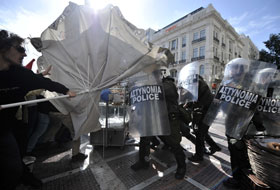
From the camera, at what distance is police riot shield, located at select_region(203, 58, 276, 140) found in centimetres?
186

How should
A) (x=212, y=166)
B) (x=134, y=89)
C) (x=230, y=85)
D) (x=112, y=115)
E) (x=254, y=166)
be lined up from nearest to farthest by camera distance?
(x=254, y=166), (x=230, y=85), (x=134, y=89), (x=212, y=166), (x=112, y=115)

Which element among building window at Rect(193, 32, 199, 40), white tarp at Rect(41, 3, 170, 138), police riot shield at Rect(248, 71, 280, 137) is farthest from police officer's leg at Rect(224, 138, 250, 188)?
building window at Rect(193, 32, 199, 40)

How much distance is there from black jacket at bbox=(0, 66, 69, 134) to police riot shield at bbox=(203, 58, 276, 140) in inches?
99.7

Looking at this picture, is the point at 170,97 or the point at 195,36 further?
the point at 195,36

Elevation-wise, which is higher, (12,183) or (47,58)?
(47,58)

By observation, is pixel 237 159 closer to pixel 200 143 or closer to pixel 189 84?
pixel 200 143

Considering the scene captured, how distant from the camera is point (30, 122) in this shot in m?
2.45

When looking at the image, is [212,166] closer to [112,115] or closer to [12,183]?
[112,115]

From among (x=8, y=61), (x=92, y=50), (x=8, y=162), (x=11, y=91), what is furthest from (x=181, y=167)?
(x=8, y=61)

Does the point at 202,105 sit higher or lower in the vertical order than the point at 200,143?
higher

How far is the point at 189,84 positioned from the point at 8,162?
10.3ft

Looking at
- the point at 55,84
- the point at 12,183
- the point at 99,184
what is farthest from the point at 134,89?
the point at 12,183

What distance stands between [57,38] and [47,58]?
0.39m

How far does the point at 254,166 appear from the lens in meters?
1.70
